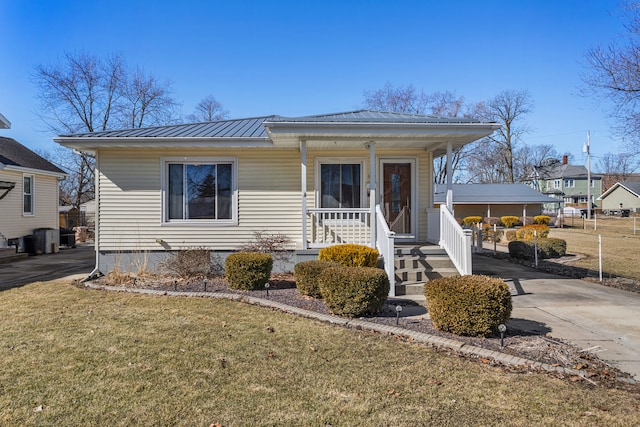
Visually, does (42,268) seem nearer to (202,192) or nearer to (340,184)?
(202,192)

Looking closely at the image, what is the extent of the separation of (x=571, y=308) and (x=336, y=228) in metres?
4.84

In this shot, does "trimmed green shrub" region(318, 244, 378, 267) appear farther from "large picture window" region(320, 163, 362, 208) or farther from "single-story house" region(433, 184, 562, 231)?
"single-story house" region(433, 184, 562, 231)

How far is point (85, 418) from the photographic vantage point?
2.91 m

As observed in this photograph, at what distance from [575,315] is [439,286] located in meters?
2.48

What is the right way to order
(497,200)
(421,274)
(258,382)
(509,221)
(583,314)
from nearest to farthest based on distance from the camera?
(258,382) → (583,314) → (421,274) → (509,221) → (497,200)

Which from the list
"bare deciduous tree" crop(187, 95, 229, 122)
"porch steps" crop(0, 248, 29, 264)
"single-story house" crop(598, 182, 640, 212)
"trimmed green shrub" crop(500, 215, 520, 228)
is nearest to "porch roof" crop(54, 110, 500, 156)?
"porch steps" crop(0, 248, 29, 264)

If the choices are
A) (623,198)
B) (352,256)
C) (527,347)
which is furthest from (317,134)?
(623,198)

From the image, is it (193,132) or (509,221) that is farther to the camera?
(509,221)

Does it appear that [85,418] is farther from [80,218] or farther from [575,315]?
[80,218]

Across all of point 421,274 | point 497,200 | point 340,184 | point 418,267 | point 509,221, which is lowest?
point 421,274

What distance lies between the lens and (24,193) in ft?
51.1

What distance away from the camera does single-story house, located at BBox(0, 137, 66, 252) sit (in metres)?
14.3

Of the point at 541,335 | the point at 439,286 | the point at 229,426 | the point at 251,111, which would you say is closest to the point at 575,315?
the point at 541,335

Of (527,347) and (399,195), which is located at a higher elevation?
(399,195)
